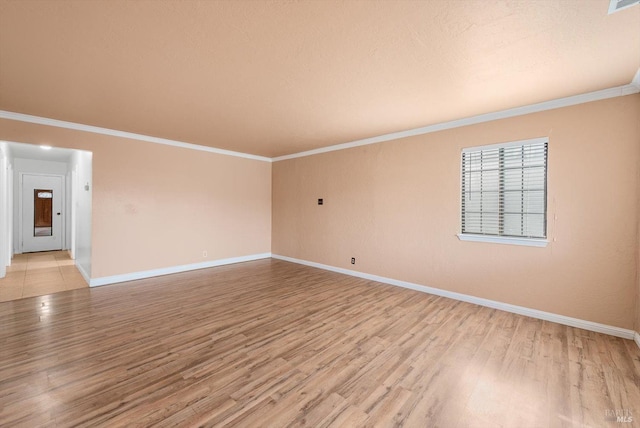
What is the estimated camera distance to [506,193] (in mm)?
3592

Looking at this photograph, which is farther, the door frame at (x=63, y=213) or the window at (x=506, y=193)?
the door frame at (x=63, y=213)

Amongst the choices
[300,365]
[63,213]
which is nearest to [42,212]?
[63,213]

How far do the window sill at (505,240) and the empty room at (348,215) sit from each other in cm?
2

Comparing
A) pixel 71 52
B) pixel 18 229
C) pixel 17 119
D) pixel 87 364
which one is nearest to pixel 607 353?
pixel 87 364

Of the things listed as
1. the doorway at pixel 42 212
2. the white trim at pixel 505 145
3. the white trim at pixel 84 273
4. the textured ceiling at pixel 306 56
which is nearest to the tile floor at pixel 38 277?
the white trim at pixel 84 273

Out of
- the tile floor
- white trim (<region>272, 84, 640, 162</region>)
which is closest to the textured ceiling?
white trim (<region>272, 84, 640, 162</region>)

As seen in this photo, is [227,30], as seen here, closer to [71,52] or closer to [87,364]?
[71,52]

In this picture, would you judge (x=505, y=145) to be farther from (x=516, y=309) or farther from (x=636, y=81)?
(x=516, y=309)

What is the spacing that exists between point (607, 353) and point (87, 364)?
4.73 meters

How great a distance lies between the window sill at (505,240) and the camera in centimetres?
331

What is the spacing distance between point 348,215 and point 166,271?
379cm

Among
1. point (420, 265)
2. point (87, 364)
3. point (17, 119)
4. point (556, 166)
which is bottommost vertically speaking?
point (87, 364)

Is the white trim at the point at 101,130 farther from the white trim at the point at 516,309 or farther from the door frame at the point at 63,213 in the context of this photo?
the door frame at the point at 63,213

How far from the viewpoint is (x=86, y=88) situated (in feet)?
9.56
